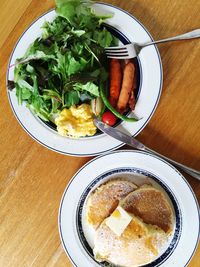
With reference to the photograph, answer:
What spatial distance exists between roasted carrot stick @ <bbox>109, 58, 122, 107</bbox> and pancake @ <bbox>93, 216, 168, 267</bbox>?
405 millimetres

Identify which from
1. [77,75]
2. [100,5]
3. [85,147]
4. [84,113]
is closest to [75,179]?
[85,147]

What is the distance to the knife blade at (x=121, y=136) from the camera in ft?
4.47

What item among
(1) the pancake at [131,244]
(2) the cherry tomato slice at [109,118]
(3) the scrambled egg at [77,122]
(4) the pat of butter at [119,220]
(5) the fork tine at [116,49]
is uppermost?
(5) the fork tine at [116,49]

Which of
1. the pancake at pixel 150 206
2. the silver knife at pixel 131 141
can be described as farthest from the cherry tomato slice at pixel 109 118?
the pancake at pixel 150 206

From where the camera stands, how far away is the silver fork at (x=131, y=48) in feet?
4.50

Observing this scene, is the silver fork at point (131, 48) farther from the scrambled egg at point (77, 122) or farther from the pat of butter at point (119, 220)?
the pat of butter at point (119, 220)

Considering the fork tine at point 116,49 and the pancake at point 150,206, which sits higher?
the fork tine at point 116,49

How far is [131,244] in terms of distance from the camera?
1.39 metres

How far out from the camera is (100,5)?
1392 mm

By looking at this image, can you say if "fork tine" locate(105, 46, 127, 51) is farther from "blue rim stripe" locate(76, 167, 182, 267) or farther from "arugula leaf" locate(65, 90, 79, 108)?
"blue rim stripe" locate(76, 167, 182, 267)

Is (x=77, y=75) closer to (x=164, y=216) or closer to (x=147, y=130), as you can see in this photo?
(x=147, y=130)

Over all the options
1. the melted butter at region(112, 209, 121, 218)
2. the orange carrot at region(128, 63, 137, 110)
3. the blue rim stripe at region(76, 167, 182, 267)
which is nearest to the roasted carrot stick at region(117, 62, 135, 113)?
the orange carrot at region(128, 63, 137, 110)

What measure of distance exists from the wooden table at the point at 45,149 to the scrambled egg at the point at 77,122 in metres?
0.11

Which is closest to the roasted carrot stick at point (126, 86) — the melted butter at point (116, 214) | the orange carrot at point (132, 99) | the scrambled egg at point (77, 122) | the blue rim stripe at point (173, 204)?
the orange carrot at point (132, 99)
